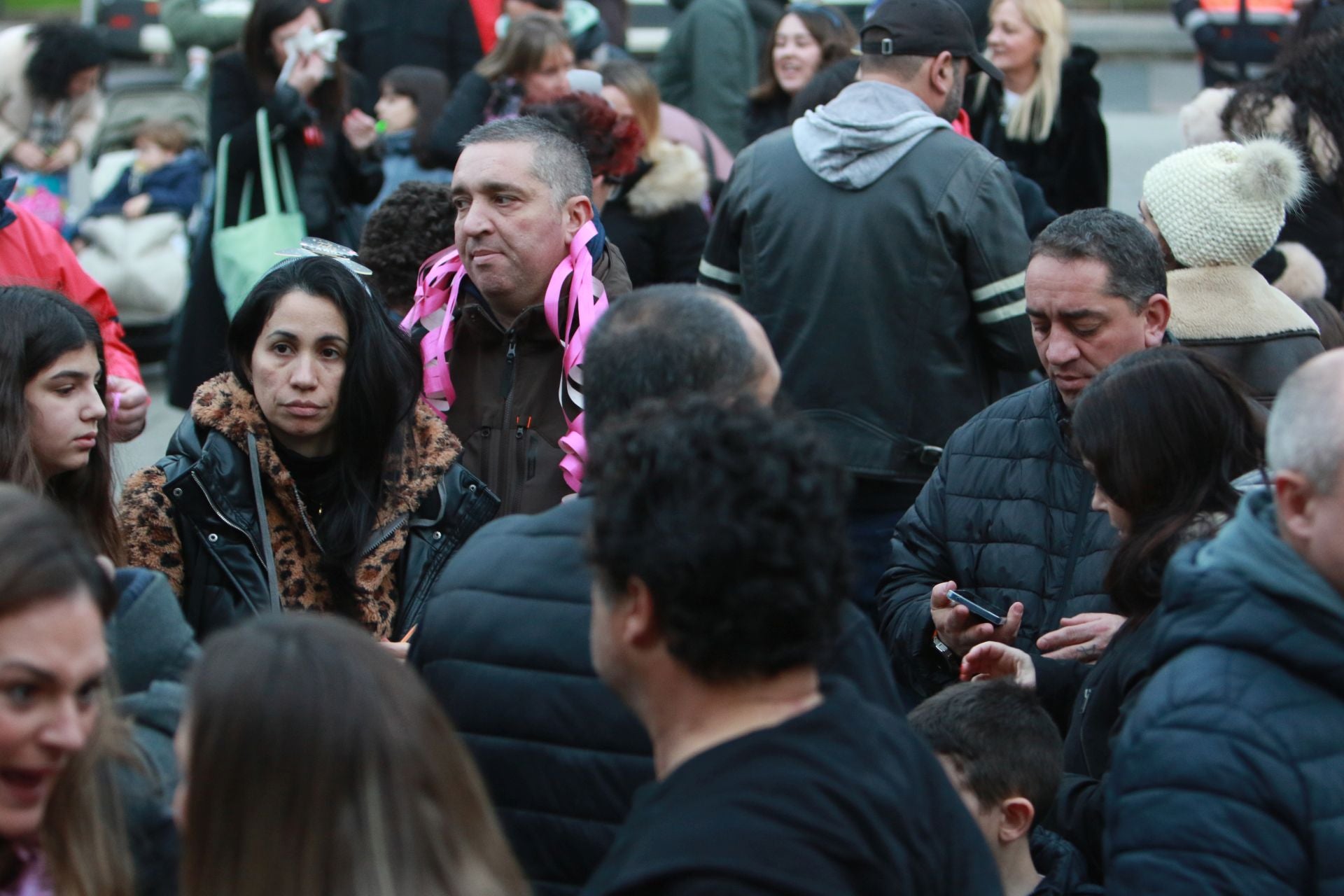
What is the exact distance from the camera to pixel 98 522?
343cm

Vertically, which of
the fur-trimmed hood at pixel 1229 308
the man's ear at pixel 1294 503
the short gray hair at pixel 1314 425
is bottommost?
the fur-trimmed hood at pixel 1229 308

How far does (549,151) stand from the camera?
4.13 metres

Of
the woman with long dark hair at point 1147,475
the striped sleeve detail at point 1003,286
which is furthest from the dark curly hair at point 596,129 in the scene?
the woman with long dark hair at point 1147,475

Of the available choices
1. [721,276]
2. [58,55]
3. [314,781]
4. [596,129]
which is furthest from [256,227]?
[314,781]

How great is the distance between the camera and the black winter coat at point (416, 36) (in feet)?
27.4

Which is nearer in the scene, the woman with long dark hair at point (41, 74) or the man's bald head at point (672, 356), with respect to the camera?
the man's bald head at point (672, 356)

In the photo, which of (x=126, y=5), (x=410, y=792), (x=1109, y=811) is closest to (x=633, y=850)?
(x=410, y=792)

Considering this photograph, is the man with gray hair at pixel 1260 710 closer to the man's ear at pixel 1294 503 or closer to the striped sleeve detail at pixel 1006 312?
the man's ear at pixel 1294 503

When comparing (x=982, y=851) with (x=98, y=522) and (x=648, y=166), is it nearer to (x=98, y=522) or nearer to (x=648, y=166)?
(x=98, y=522)

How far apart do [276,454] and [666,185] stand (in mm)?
2794

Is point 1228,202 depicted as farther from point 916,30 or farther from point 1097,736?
point 1097,736

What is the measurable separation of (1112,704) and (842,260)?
2.06m

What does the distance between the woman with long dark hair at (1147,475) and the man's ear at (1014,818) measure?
0.14m

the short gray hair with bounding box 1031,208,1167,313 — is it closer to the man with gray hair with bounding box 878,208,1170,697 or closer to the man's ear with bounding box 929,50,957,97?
the man with gray hair with bounding box 878,208,1170,697
